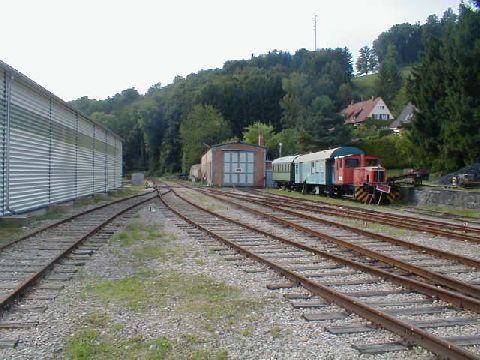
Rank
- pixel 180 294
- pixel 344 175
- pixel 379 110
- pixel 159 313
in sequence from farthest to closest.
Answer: pixel 379 110
pixel 344 175
pixel 180 294
pixel 159 313

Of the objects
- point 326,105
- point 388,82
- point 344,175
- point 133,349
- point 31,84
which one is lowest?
point 133,349

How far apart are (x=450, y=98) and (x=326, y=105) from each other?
27950mm

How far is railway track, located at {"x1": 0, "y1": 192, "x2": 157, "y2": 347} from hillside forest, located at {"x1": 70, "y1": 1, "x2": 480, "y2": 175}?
82.1 feet

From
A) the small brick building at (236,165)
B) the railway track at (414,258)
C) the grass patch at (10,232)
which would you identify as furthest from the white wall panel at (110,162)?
the railway track at (414,258)

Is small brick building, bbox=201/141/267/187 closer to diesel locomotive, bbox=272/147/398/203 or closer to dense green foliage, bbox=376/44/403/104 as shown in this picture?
diesel locomotive, bbox=272/147/398/203

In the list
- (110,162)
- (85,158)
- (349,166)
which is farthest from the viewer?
(110,162)

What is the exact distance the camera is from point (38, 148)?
56.6 ft

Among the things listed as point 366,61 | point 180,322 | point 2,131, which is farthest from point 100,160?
point 366,61

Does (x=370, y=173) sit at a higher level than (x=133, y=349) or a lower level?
higher

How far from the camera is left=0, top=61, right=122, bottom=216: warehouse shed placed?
46.2 feet

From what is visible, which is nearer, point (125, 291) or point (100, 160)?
point (125, 291)

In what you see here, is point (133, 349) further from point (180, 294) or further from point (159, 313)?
point (180, 294)

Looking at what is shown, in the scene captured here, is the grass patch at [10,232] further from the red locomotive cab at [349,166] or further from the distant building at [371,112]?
the distant building at [371,112]

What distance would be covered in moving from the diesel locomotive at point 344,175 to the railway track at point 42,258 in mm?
15205
